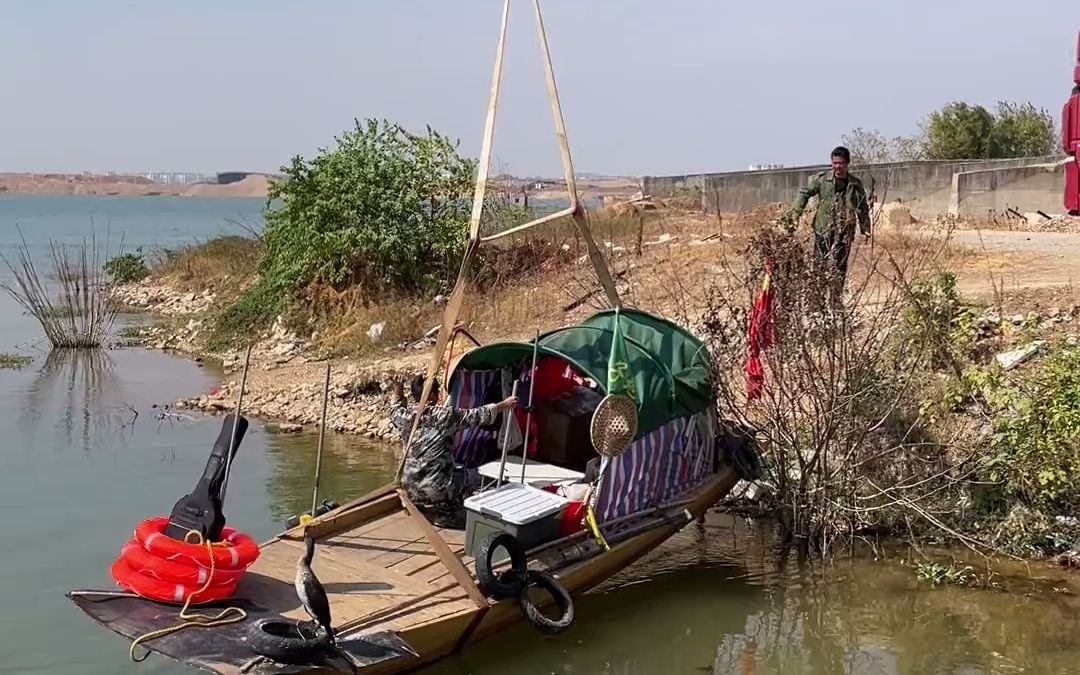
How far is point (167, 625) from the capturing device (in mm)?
6730

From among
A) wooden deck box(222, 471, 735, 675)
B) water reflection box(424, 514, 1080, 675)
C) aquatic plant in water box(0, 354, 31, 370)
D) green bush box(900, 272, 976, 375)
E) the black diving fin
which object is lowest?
water reflection box(424, 514, 1080, 675)

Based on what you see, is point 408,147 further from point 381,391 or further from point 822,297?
point 822,297

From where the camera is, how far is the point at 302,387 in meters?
16.5

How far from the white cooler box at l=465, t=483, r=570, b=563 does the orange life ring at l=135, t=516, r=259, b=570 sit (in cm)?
161

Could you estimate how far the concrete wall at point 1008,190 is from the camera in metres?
23.4

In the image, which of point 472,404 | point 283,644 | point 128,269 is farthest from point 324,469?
point 128,269

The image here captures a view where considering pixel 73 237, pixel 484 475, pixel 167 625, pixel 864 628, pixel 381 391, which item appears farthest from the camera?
pixel 73 237

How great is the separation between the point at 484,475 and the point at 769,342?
8.92 feet

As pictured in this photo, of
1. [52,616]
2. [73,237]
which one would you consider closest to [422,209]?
[52,616]

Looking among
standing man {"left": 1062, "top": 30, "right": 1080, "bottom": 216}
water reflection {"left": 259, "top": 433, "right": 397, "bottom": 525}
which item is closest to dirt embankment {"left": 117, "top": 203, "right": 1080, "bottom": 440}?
water reflection {"left": 259, "top": 433, "right": 397, "bottom": 525}

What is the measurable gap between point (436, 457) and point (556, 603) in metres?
1.51

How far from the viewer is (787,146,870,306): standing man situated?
9672 mm

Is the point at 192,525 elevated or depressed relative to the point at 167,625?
elevated

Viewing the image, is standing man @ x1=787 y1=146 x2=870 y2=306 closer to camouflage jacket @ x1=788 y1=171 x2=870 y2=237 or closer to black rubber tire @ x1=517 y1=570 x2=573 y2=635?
camouflage jacket @ x1=788 y1=171 x2=870 y2=237
